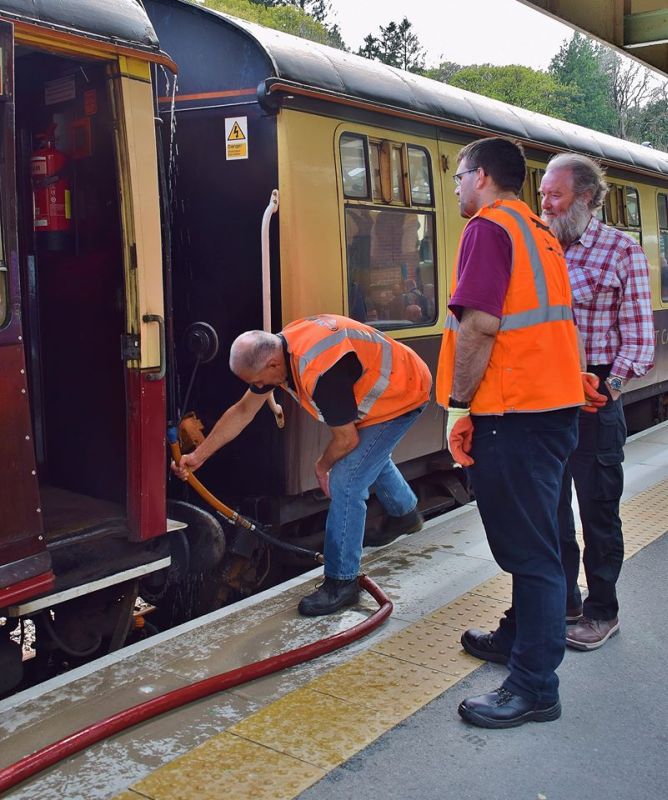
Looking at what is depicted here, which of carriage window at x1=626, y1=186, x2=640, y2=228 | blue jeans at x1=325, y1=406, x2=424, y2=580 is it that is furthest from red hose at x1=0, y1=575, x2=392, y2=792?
carriage window at x1=626, y1=186, x2=640, y2=228

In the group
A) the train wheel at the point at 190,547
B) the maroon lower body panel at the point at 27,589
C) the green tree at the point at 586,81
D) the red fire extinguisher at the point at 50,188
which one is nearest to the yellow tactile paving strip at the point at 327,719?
the maroon lower body panel at the point at 27,589

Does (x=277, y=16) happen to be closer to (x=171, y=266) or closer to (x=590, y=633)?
(x=171, y=266)

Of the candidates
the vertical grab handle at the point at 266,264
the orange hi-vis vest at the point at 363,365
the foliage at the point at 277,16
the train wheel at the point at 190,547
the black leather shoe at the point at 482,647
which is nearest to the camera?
the black leather shoe at the point at 482,647

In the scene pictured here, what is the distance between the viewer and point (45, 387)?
15.5 ft

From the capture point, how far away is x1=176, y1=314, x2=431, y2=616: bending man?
3.97 meters

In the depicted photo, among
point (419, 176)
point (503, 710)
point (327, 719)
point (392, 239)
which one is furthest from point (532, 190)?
point (327, 719)

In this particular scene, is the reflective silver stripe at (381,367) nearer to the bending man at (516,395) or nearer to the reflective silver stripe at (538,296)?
the bending man at (516,395)

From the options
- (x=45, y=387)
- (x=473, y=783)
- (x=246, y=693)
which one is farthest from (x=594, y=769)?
(x=45, y=387)

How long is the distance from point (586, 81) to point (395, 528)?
192 ft

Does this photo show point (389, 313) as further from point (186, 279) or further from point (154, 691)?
point (154, 691)

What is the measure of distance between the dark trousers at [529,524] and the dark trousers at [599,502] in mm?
692

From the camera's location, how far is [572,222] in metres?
3.95

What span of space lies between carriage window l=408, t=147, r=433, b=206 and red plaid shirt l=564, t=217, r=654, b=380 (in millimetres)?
2061

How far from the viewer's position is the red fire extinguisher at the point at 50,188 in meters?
4.21
